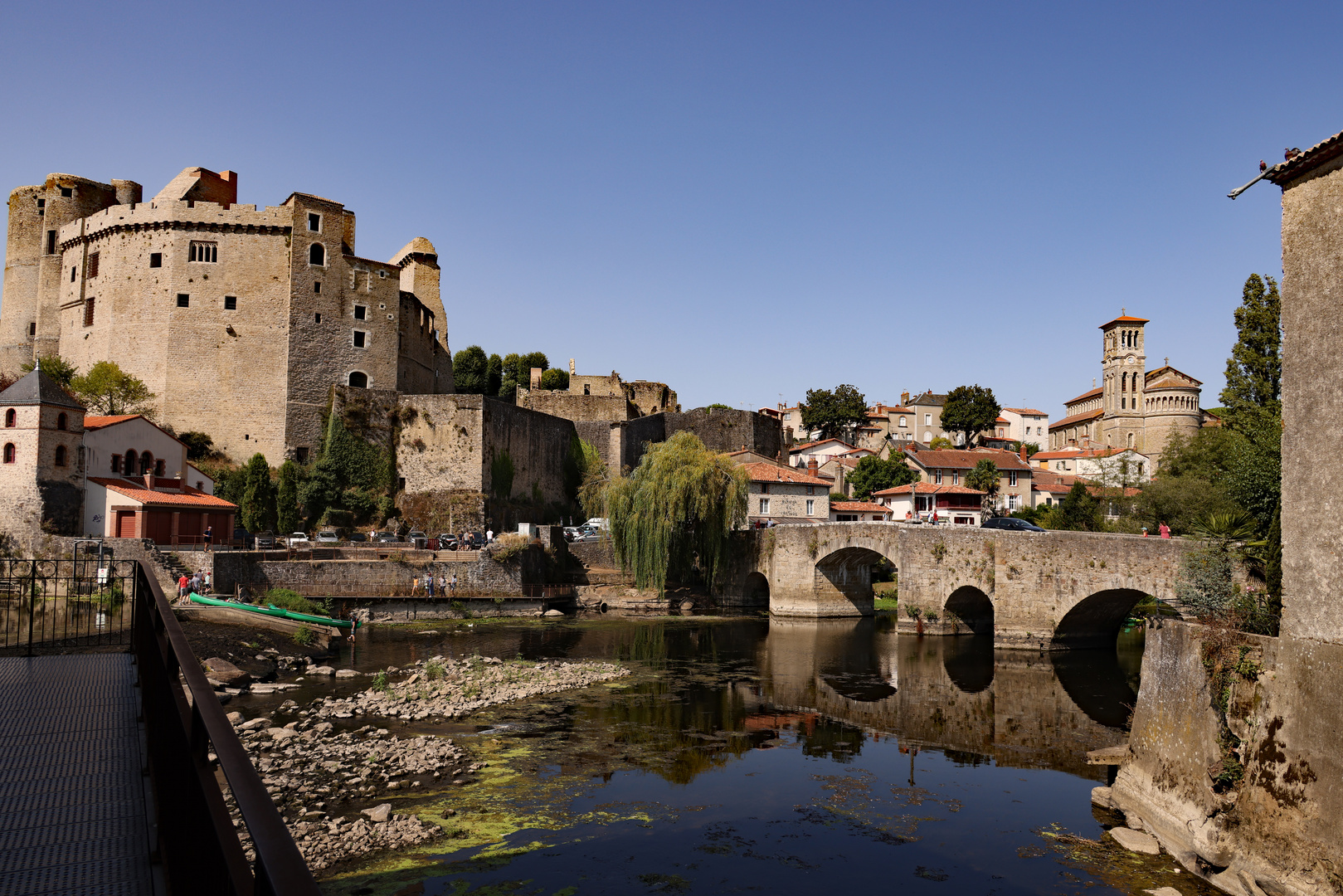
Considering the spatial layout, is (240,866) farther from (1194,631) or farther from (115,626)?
(115,626)

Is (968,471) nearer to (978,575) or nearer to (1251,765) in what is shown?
(978,575)

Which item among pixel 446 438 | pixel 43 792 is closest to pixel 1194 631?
pixel 43 792

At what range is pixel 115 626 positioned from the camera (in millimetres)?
20953

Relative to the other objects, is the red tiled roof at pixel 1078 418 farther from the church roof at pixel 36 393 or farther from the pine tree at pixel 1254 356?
the church roof at pixel 36 393

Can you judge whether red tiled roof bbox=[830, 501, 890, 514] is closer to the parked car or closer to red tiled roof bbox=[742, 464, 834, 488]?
red tiled roof bbox=[742, 464, 834, 488]

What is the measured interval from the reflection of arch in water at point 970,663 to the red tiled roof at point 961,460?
33675mm

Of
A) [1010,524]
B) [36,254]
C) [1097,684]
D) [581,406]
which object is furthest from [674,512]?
[36,254]

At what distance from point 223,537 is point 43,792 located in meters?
35.3

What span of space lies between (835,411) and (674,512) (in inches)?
1742

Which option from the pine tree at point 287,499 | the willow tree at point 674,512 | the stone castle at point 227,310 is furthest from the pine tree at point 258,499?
the willow tree at point 674,512

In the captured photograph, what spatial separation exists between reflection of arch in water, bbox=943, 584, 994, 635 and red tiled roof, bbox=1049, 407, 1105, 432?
2464 inches

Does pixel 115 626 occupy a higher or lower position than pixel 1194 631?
lower

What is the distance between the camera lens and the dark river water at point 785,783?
1168 centimetres

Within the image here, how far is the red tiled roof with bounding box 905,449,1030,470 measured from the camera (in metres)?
65.5
